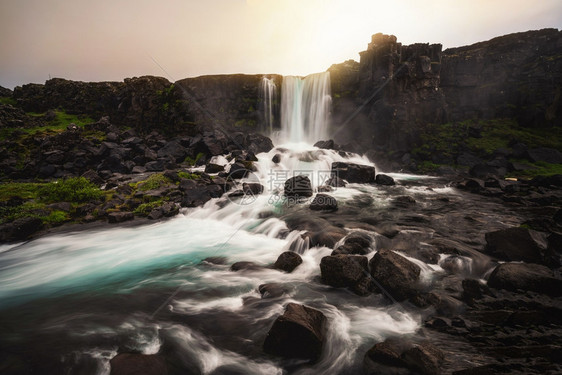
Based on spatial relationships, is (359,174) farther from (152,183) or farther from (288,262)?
(152,183)

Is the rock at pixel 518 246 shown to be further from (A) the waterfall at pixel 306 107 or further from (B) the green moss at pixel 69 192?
(A) the waterfall at pixel 306 107

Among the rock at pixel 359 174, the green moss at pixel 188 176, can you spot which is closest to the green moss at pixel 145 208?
the green moss at pixel 188 176

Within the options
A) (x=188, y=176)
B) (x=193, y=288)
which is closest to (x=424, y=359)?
(x=193, y=288)

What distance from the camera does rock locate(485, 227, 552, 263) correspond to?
6547 mm

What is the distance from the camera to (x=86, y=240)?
9680 mm

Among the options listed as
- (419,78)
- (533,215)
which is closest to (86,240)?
(533,215)

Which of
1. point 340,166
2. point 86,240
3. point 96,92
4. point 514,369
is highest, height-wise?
point 96,92

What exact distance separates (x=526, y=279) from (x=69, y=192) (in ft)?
58.2

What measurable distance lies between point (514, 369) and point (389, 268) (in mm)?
2431

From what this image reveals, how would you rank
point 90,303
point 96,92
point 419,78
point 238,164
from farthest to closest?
1. point 96,92
2. point 419,78
3. point 238,164
4. point 90,303

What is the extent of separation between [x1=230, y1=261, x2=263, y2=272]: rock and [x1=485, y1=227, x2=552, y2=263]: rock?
22.3ft

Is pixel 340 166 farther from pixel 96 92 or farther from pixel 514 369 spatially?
pixel 96 92

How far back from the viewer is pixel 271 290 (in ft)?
19.5

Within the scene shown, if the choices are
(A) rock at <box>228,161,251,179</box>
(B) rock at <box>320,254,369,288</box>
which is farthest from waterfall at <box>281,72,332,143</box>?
(B) rock at <box>320,254,369,288</box>
